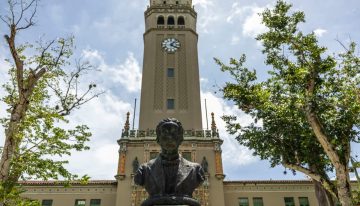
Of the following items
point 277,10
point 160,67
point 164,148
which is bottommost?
point 164,148

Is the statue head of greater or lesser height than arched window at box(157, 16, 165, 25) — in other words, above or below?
below

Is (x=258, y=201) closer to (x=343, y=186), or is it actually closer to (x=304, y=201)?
(x=304, y=201)

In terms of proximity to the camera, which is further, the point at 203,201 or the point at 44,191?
the point at 44,191

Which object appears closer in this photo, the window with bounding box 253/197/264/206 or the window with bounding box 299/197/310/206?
the window with bounding box 253/197/264/206

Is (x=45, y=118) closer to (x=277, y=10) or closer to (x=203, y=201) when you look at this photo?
(x=277, y=10)

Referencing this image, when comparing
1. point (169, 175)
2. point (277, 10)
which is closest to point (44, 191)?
point (277, 10)

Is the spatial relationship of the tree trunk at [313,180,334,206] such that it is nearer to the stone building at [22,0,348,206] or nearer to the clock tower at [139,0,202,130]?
the stone building at [22,0,348,206]

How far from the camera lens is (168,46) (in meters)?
39.3

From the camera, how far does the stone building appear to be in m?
30.4

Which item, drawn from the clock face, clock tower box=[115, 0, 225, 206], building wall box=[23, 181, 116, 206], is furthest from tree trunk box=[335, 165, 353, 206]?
the clock face

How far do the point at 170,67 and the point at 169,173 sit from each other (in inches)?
1287

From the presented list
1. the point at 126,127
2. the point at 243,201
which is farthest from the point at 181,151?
the point at 243,201

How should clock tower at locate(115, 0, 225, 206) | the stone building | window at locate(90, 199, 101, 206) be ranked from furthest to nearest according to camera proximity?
window at locate(90, 199, 101, 206) < the stone building < clock tower at locate(115, 0, 225, 206)

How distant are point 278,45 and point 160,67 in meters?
21.5
